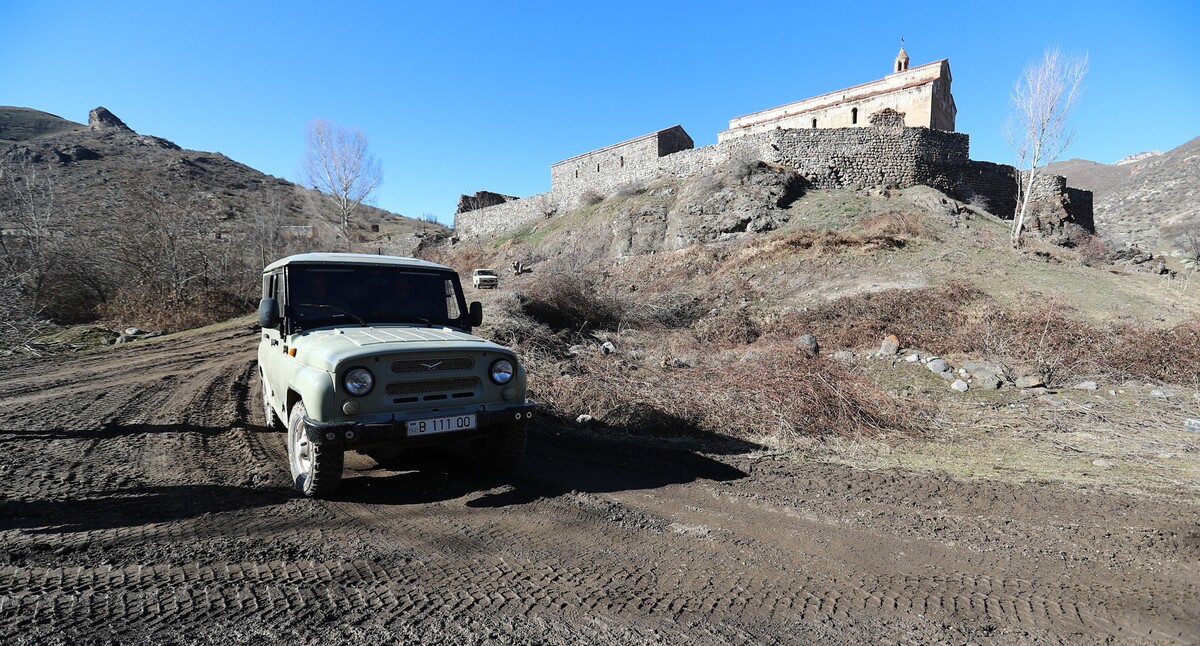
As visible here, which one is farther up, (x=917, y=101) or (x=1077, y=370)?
(x=917, y=101)

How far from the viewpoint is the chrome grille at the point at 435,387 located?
14.5 ft

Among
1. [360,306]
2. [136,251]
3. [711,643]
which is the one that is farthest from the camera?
[136,251]

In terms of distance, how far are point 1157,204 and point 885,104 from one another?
1428 inches

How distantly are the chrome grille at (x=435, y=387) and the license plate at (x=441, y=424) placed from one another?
0.26 meters

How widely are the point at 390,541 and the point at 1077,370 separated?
→ 11712mm

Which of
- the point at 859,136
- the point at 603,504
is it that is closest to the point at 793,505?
the point at 603,504

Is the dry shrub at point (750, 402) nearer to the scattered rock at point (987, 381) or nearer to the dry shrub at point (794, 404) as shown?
the dry shrub at point (794, 404)

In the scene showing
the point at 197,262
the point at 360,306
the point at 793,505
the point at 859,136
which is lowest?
the point at 793,505

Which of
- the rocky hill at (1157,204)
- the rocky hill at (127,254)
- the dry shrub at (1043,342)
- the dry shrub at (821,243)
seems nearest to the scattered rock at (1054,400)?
the dry shrub at (1043,342)

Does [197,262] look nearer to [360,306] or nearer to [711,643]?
[360,306]

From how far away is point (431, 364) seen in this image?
4.54m

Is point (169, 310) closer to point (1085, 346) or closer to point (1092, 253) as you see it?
point (1085, 346)

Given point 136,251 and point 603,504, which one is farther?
point 136,251

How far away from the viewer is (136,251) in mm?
20141
